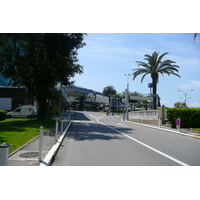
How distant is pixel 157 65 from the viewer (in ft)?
121

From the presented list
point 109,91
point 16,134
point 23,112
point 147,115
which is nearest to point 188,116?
point 147,115

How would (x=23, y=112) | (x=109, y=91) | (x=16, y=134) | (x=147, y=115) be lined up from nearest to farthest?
(x=16, y=134) < (x=147, y=115) < (x=23, y=112) < (x=109, y=91)

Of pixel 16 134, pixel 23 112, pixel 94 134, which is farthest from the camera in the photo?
pixel 23 112

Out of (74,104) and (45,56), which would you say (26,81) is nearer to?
(45,56)

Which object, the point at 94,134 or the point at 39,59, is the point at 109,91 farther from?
the point at 94,134

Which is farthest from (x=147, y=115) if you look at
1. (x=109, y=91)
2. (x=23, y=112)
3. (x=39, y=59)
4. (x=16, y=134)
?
(x=109, y=91)

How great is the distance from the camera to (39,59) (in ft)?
72.5

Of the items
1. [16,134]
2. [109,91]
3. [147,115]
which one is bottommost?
[16,134]

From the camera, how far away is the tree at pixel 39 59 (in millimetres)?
22016

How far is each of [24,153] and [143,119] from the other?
24084 millimetres

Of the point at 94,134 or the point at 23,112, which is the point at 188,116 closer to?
the point at 94,134

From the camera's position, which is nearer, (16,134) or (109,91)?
(16,134)

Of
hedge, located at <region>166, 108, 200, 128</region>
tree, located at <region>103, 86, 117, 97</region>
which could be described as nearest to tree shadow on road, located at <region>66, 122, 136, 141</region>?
hedge, located at <region>166, 108, 200, 128</region>

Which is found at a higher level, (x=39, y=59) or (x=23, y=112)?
(x=39, y=59)
